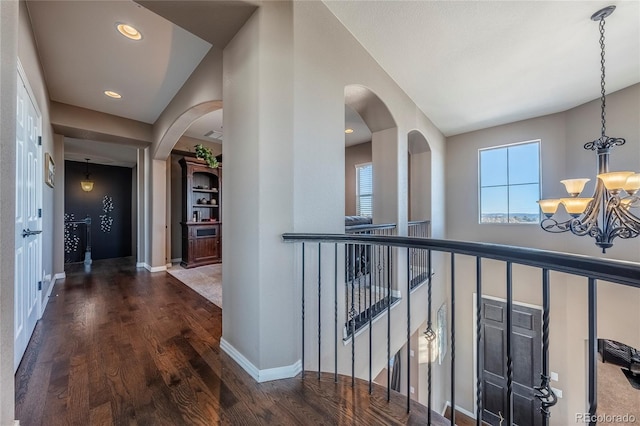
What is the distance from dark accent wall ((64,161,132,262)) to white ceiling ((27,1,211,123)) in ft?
11.8

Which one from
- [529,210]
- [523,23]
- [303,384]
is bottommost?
[303,384]

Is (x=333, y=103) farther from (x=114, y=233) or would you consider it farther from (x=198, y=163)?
(x=114, y=233)

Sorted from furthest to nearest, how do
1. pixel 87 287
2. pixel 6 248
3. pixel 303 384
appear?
pixel 87 287, pixel 303 384, pixel 6 248

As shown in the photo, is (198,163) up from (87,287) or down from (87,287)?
up

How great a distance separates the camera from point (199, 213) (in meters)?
5.58

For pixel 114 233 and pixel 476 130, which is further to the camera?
pixel 114 233

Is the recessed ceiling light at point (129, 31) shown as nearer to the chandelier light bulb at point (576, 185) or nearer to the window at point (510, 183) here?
the chandelier light bulb at point (576, 185)

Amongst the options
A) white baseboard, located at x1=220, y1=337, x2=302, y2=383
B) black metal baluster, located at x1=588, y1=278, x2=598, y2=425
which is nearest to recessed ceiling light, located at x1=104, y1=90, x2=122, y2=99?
white baseboard, located at x1=220, y1=337, x2=302, y2=383

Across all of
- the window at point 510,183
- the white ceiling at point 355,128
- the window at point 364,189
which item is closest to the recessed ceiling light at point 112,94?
the white ceiling at point 355,128

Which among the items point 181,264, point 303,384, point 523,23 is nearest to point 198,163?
point 181,264

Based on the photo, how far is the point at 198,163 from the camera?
5250mm

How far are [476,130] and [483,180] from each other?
1.05 m

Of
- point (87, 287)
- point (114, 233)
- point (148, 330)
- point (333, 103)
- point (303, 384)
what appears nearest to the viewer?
point (303, 384)

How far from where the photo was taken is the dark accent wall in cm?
613
